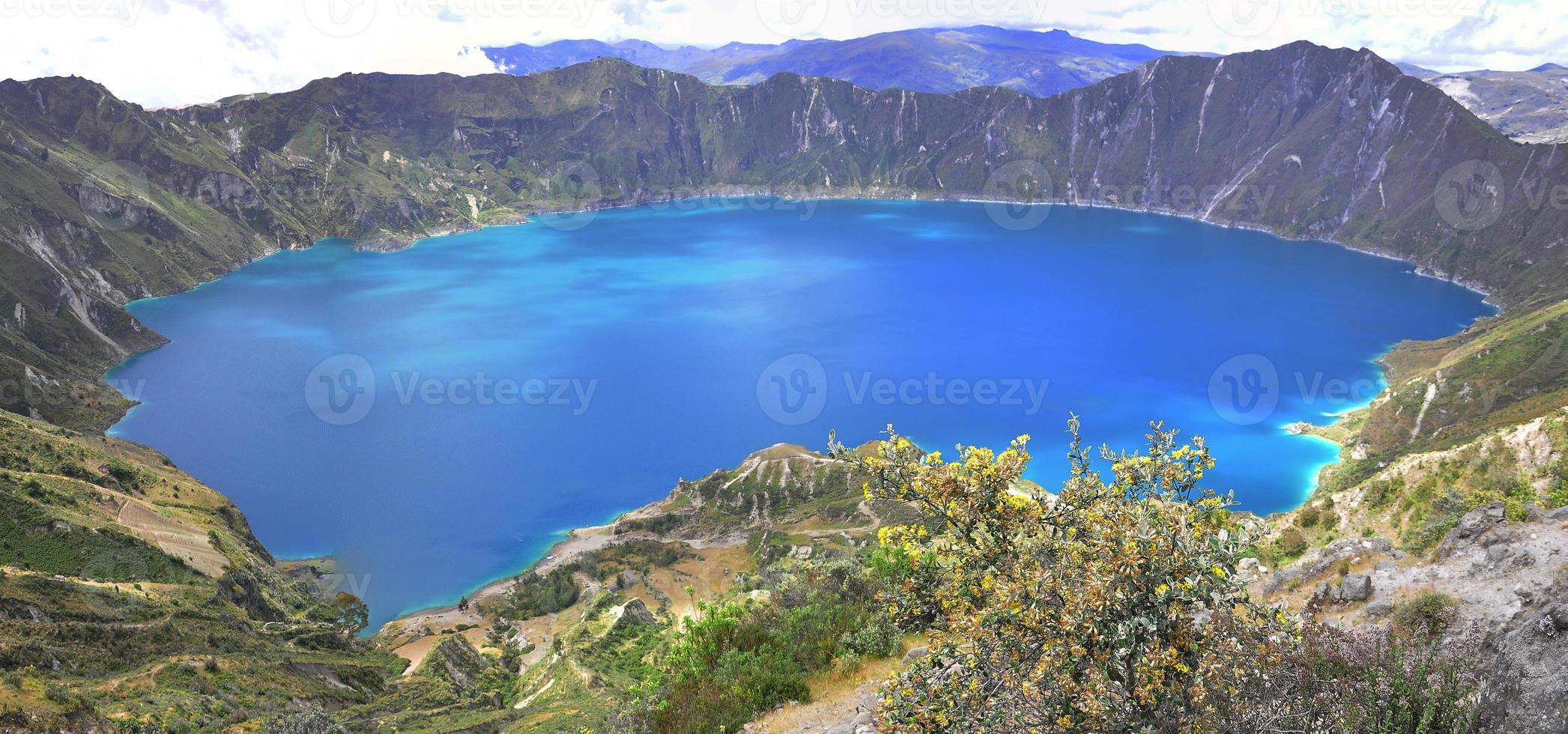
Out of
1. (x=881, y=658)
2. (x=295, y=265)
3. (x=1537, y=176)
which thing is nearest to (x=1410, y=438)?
(x=881, y=658)

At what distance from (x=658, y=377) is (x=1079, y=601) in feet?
322

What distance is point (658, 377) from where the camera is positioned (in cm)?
10469

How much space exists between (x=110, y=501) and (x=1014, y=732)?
61.6 meters

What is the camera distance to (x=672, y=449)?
8275 centimetres

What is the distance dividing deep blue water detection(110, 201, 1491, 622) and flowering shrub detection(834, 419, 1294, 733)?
55.6 meters

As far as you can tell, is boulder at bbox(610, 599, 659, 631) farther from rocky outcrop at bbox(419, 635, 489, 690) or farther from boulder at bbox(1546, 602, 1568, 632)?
boulder at bbox(1546, 602, 1568, 632)

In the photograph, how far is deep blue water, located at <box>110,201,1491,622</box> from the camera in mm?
71938

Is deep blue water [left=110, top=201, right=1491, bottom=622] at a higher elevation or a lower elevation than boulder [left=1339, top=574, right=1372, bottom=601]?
lower

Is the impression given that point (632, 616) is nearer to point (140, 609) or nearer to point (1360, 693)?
point (140, 609)

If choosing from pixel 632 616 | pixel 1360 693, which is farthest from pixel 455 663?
pixel 1360 693

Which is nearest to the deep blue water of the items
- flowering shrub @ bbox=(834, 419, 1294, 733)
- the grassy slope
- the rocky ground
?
the grassy slope

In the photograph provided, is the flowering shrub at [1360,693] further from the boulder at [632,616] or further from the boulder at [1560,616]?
the boulder at [632,616]

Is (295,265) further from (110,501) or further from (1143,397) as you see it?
(1143,397)

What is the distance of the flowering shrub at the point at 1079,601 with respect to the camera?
8570mm
